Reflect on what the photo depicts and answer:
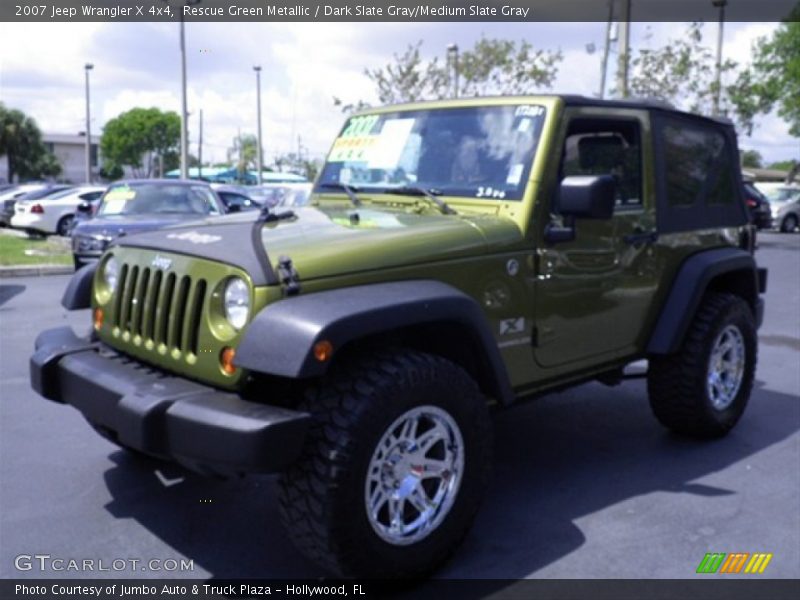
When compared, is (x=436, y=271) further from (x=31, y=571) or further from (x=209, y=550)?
(x=31, y=571)

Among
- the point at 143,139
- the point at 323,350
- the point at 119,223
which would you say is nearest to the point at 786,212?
the point at 119,223

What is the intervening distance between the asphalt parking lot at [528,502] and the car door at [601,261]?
27.7 inches

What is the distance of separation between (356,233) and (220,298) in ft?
2.15

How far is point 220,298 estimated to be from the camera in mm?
3201

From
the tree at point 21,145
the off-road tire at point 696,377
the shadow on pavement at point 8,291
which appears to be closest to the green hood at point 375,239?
the off-road tire at point 696,377

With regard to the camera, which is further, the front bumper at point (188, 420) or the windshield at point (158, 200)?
the windshield at point (158, 200)

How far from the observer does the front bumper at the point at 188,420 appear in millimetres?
2826

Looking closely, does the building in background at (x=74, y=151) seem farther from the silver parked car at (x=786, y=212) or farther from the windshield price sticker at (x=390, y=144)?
the windshield price sticker at (x=390, y=144)

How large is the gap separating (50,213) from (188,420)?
19522mm

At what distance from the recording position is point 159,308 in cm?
342

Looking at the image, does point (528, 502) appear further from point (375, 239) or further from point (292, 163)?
point (292, 163)

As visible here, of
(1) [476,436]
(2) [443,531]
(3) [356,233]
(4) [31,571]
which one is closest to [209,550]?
(4) [31,571]

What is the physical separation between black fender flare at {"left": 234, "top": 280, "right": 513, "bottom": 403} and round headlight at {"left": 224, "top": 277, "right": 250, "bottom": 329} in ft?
0.39

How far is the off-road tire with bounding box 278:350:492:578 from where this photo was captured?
2963 millimetres
